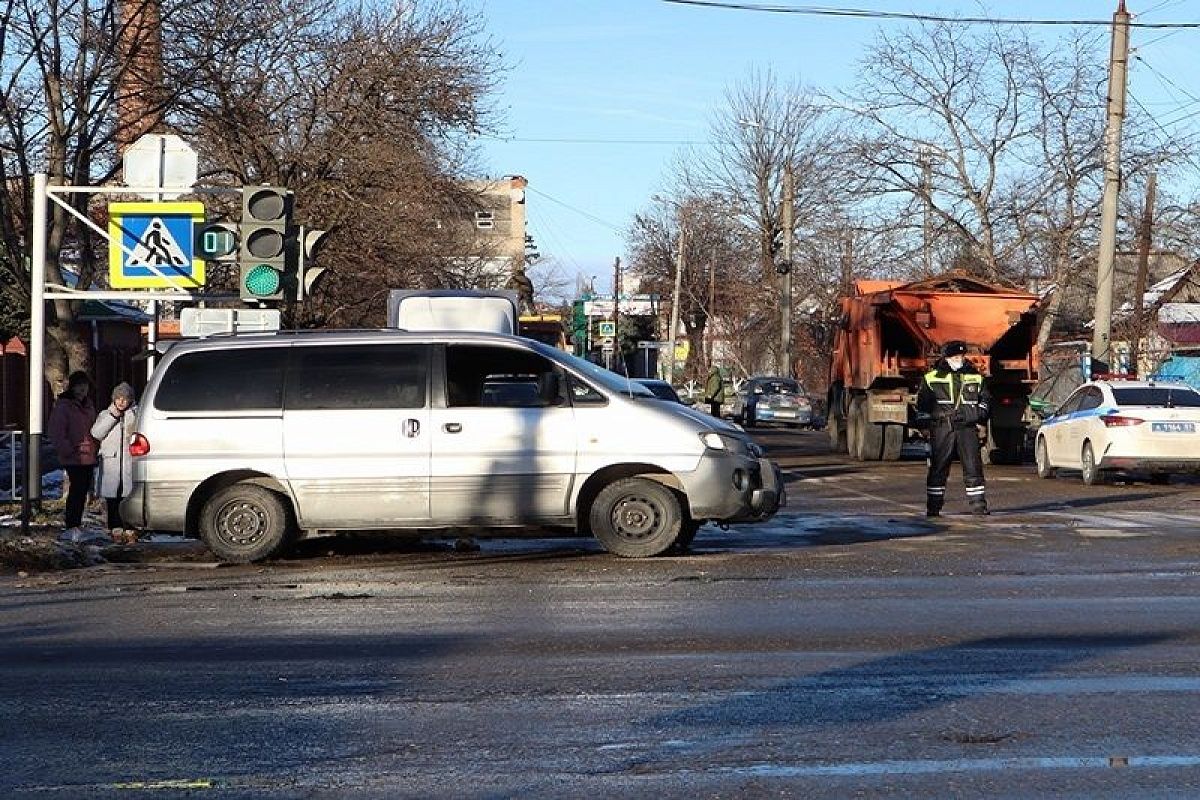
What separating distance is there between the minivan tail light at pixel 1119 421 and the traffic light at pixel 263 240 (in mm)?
11983

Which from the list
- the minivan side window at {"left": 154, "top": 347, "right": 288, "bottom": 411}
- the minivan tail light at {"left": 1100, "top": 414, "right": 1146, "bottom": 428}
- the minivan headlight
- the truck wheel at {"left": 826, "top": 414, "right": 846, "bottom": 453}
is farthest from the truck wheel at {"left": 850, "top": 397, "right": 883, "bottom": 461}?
the minivan side window at {"left": 154, "top": 347, "right": 288, "bottom": 411}

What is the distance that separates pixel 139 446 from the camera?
1359 centimetres

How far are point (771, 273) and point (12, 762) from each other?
62.9 metres

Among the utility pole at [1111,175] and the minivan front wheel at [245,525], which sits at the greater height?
the utility pole at [1111,175]

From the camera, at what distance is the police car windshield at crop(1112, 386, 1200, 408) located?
2308 cm

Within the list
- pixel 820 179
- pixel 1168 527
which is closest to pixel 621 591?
pixel 1168 527

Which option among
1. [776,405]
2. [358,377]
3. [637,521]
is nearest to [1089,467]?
[637,521]

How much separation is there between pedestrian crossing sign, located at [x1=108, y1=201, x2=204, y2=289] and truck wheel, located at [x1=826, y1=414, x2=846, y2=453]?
57.5ft

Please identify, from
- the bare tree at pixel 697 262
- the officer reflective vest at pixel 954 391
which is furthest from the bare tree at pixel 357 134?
the bare tree at pixel 697 262

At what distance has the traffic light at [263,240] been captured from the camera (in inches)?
620

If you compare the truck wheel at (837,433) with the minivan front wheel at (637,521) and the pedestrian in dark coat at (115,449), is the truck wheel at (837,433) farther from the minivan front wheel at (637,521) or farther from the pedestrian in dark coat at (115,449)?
the minivan front wheel at (637,521)

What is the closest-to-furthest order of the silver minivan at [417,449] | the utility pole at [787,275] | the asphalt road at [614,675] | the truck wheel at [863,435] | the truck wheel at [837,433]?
the asphalt road at [614,675], the silver minivan at [417,449], the truck wheel at [863,435], the truck wheel at [837,433], the utility pole at [787,275]

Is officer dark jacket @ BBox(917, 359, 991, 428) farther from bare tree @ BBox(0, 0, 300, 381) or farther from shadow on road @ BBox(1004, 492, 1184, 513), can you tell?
bare tree @ BBox(0, 0, 300, 381)

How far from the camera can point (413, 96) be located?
31.6 metres
